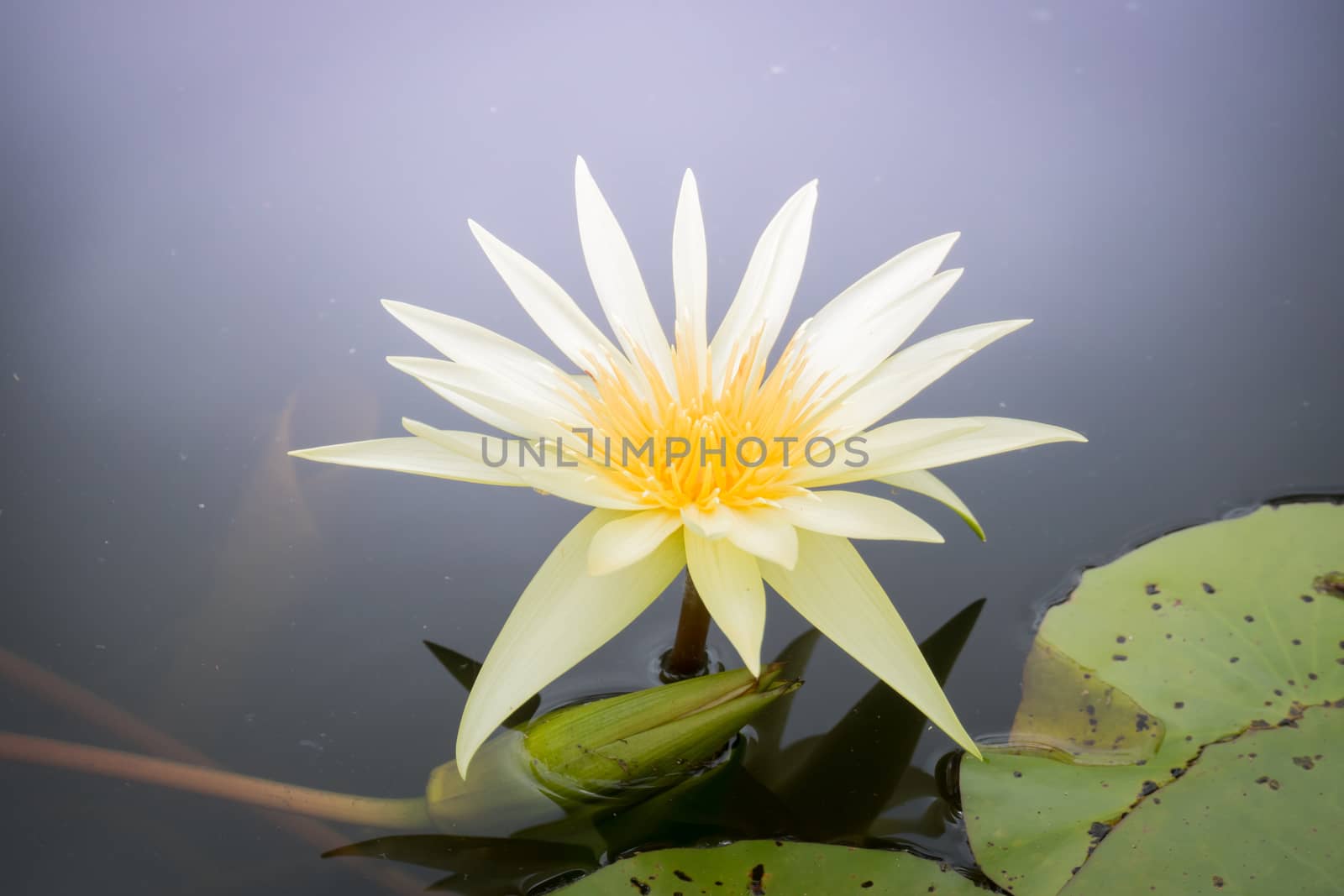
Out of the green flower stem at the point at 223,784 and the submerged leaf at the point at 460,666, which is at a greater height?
the submerged leaf at the point at 460,666

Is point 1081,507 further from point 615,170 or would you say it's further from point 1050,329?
point 615,170

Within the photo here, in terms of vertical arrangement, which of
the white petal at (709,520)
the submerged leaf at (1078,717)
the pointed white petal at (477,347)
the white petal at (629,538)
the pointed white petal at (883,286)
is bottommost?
the submerged leaf at (1078,717)

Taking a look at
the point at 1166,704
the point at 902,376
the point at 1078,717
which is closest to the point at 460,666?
the point at 902,376

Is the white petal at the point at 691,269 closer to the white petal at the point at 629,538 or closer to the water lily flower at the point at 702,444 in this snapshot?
the water lily flower at the point at 702,444

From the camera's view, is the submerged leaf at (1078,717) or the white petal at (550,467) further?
the submerged leaf at (1078,717)

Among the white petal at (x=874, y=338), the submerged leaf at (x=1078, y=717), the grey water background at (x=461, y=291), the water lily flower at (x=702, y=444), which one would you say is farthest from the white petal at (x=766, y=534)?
the submerged leaf at (x=1078, y=717)

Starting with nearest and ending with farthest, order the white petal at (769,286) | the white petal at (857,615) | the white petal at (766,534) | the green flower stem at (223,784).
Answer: the white petal at (766,534) → the white petal at (857,615) → the green flower stem at (223,784) → the white petal at (769,286)

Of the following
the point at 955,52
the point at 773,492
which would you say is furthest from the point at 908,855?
the point at 955,52
